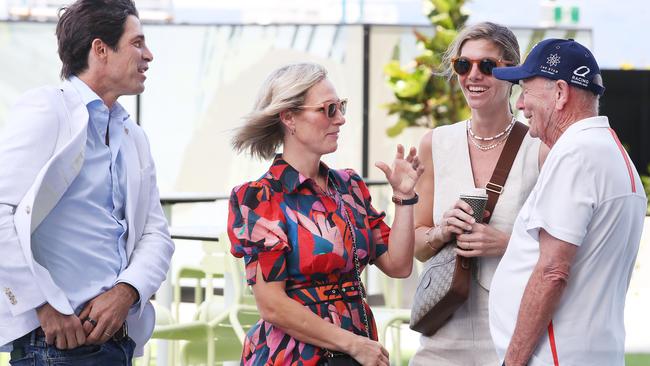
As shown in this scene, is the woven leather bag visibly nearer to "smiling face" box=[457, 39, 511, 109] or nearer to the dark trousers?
"smiling face" box=[457, 39, 511, 109]

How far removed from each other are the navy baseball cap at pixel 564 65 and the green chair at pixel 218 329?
241 centimetres

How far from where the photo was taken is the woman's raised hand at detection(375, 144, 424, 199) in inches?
116

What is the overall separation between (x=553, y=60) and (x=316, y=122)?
0.64 metres

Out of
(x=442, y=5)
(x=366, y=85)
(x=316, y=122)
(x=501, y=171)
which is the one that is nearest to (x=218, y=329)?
(x=501, y=171)

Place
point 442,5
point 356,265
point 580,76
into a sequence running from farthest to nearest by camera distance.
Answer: point 442,5 → point 356,265 → point 580,76

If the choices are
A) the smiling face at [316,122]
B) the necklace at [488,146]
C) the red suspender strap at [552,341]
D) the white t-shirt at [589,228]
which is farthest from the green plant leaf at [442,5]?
the red suspender strap at [552,341]

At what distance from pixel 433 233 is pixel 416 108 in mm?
7355

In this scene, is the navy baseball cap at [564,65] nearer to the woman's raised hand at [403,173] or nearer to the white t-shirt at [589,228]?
the white t-shirt at [589,228]

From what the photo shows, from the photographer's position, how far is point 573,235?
8.05 feet

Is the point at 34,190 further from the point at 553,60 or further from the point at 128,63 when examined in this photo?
the point at 553,60

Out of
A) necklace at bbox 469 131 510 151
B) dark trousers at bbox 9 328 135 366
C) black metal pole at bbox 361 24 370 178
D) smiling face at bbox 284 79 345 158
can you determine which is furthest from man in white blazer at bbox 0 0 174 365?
black metal pole at bbox 361 24 370 178

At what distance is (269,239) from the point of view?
2.73 meters

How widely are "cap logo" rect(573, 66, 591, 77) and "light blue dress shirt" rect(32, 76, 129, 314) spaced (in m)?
1.20

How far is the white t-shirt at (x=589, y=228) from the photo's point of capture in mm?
2465
